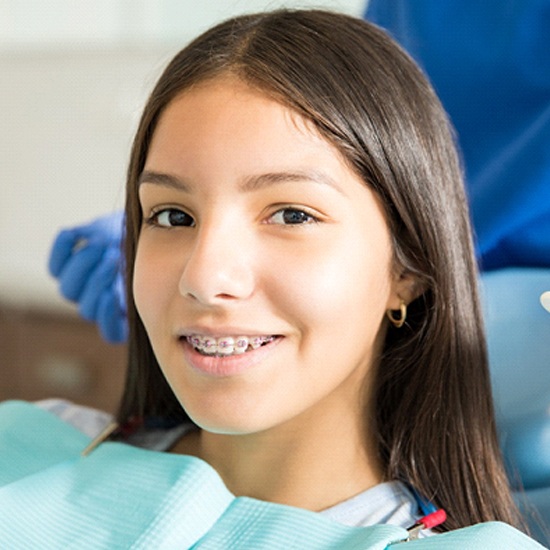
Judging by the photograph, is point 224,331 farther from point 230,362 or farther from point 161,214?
point 161,214

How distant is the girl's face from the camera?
842 millimetres

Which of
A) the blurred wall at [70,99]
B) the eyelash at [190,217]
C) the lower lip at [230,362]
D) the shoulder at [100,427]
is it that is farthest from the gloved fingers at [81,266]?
the blurred wall at [70,99]

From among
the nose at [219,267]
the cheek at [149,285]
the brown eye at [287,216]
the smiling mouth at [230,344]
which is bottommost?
the smiling mouth at [230,344]

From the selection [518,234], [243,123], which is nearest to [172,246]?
[243,123]

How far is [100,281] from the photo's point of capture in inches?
51.6

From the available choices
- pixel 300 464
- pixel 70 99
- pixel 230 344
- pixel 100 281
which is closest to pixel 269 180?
→ pixel 230 344

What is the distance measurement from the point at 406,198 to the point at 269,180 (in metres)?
0.15

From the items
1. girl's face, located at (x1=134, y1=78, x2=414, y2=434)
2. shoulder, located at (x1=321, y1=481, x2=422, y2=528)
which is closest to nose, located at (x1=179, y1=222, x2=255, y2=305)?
girl's face, located at (x1=134, y1=78, x2=414, y2=434)

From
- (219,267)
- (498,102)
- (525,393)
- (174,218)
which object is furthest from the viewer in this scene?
(498,102)

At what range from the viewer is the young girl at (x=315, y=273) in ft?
2.80

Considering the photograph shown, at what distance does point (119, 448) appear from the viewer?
1020 mm

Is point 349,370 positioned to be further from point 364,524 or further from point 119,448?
point 119,448

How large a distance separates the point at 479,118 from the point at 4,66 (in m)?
1.47

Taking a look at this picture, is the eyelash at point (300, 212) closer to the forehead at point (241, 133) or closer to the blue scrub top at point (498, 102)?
the forehead at point (241, 133)
